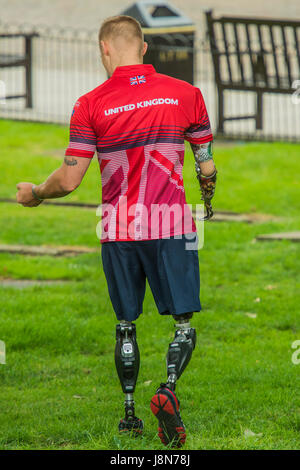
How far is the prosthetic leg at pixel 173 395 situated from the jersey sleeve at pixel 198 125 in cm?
95

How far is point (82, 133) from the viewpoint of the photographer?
4289mm

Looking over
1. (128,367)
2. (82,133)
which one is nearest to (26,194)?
(82,133)

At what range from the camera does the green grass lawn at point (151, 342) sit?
4.80 m

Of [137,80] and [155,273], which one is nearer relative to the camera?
[137,80]

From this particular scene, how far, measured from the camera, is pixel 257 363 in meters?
5.86

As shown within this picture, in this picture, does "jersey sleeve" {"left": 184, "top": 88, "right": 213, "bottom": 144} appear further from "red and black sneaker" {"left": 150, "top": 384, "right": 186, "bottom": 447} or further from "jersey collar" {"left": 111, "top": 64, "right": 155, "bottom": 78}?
"red and black sneaker" {"left": 150, "top": 384, "right": 186, "bottom": 447}

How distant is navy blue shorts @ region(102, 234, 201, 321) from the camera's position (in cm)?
443

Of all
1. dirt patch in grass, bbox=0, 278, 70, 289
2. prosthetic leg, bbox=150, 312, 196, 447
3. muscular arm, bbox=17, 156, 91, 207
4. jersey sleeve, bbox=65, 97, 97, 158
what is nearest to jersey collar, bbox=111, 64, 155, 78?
jersey sleeve, bbox=65, 97, 97, 158

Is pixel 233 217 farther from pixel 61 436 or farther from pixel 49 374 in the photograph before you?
pixel 61 436

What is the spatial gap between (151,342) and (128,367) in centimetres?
177

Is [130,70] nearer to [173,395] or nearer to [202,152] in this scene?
[202,152]

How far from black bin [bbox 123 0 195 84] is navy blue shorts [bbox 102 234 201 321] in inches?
371

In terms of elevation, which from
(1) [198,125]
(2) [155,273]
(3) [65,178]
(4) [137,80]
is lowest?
(2) [155,273]
